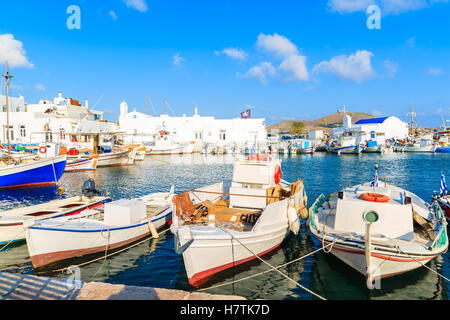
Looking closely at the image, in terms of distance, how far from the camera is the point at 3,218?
483 inches

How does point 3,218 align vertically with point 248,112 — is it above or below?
below

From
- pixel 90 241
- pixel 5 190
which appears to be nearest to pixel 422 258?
pixel 90 241

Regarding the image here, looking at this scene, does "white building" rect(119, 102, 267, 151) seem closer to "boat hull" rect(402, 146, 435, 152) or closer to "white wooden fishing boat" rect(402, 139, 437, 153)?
"boat hull" rect(402, 146, 435, 152)

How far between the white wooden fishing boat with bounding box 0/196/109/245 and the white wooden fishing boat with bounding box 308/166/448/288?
39.3ft

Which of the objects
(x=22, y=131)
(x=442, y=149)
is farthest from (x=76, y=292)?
(x=442, y=149)

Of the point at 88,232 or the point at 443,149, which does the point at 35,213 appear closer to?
the point at 88,232

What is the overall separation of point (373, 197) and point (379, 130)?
9694 centimetres

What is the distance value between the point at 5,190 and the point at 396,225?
30537 millimetres

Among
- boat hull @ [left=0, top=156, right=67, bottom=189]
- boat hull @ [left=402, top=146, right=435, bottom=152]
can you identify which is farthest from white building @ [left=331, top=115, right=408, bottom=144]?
boat hull @ [left=0, top=156, right=67, bottom=189]

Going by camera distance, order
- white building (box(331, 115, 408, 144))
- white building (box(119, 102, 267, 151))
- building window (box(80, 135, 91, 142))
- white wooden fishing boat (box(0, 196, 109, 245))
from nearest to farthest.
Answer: white wooden fishing boat (box(0, 196, 109, 245))
building window (box(80, 135, 91, 142))
white building (box(119, 102, 267, 151))
white building (box(331, 115, 408, 144))

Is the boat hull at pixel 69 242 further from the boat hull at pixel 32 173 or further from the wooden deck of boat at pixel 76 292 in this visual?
the boat hull at pixel 32 173

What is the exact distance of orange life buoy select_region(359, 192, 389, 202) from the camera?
1059 cm

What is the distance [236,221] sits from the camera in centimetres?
1207
